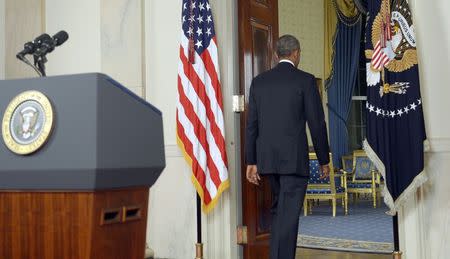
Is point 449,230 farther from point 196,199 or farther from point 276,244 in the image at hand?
point 196,199

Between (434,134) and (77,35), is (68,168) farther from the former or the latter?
(77,35)

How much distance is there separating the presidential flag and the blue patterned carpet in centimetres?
205

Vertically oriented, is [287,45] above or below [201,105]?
above

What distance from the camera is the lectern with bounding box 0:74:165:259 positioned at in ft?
6.89

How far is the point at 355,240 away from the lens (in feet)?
20.4

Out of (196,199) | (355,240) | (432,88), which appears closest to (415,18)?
(432,88)

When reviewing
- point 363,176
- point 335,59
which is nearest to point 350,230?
point 363,176

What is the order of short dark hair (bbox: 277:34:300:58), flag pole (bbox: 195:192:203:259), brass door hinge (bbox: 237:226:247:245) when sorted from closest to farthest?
short dark hair (bbox: 277:34:300:58) → flag pole (bbox: 195:192:203:259) → brass door hinge (bbox: 237:226:247:245)

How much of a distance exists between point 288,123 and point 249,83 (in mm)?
967

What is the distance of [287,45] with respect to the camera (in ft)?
13.0

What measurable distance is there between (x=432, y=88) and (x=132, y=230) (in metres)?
2.27

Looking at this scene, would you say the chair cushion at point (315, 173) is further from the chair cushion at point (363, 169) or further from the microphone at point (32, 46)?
the microphone at point (32, 46)

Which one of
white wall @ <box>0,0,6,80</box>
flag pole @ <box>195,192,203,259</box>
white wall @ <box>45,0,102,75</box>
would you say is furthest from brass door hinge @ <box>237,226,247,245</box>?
white wall @ <box>0,0,6,80</box>

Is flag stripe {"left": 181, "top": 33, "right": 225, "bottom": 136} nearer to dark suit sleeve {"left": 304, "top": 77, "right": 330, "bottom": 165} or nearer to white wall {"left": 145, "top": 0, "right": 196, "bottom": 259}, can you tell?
white wall {"left": 145, "top": 0, "right": 196, "bottom": 259}
